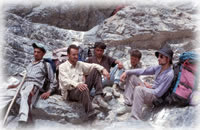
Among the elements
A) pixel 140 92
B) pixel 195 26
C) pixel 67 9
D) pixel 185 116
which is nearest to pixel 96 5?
pixel 67 9

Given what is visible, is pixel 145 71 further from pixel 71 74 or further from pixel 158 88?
pixel 71 74

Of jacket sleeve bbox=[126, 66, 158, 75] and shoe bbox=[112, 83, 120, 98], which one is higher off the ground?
jacket sleeve bbox=[126, 66, 158, 75]

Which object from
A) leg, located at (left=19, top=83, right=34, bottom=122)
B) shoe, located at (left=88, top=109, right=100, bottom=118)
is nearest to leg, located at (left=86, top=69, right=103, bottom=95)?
shoe, located at (left=88, top=109, right=100, bottom=118)

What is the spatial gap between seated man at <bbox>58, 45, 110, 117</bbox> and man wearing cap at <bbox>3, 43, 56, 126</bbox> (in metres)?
0.45

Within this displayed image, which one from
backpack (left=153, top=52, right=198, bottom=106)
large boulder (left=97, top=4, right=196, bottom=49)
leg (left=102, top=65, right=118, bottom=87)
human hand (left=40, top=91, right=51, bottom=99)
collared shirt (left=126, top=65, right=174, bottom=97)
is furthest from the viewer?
large boulder (left=97, top=4, right=196, bottom=49)

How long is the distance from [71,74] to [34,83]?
2.76ft

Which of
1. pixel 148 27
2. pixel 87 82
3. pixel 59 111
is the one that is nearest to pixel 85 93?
pixel 87 82

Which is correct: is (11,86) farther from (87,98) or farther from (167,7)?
(167,7)

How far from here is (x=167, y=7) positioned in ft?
24.9

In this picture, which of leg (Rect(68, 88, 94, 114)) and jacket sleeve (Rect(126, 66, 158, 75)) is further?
jacket sleeve (Rect(126, 66, 158, 75))

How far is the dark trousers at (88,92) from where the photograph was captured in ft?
12.7

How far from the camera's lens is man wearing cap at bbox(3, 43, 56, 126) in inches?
152

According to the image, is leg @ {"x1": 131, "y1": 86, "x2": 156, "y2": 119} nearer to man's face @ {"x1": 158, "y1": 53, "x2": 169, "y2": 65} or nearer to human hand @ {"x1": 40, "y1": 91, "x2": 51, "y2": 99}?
man's face @ {"x1": 158, "y1": 53, "x2": 169, "y2": 65}

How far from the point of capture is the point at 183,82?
357cm
